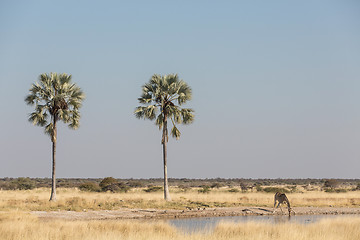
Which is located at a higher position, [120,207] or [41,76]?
[41,76]

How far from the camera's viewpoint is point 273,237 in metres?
19.4

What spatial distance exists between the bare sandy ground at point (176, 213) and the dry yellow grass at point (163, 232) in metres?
9.57

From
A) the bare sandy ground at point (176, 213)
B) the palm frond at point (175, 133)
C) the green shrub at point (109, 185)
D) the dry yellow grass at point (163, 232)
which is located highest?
the palm frond at point (175, 133)

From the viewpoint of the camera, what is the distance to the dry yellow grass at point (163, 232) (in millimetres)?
18656

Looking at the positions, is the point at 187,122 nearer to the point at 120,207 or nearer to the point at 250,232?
the point at 120,207

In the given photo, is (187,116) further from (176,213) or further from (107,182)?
(107,182)

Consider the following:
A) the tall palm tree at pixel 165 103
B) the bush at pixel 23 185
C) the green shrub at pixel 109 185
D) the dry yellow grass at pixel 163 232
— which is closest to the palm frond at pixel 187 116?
the tall palm tree at pixel 165 103

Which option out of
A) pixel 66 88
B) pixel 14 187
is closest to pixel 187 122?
pixel 66 88

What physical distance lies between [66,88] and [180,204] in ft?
43.7

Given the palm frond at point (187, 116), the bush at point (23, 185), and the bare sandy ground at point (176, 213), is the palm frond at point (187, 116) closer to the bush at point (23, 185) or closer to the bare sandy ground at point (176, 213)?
the bare sandy ground at point (176, 213)

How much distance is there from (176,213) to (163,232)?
1369cm

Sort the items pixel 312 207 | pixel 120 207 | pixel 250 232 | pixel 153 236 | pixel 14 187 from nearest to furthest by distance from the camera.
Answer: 1. pixel 153 236
2. pixel 250 232
3. pixel 120 207
4. pixel 312 207
5. pixel 14 187

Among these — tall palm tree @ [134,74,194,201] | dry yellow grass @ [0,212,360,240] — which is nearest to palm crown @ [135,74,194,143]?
tall palm tree @ [134,74,194,201]

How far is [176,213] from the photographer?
34219mm
